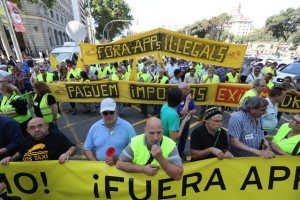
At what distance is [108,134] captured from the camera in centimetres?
254

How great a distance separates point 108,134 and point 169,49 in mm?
3935

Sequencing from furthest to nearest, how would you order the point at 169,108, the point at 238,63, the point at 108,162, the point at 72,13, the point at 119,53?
1. the point at 72,13
2. the point at 119,53
3. the point at 238,63
4. the point at 169,108
5. the point at 108,162

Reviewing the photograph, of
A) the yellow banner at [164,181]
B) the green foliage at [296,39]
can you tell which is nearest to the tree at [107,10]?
the yellow banner at [164,181]

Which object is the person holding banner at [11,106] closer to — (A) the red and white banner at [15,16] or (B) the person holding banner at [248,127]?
(B) the person holding banner at [248,127]

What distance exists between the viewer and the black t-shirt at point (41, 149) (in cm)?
245

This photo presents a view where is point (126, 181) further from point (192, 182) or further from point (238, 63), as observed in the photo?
point (238, 63)

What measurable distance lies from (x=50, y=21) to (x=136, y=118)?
4260cm

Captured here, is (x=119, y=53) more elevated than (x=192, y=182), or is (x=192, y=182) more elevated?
(x=119, y=53)

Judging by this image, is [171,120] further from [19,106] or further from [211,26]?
[211,26]

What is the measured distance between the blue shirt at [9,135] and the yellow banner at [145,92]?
3.91 m

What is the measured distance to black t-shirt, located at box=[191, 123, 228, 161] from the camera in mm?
2492

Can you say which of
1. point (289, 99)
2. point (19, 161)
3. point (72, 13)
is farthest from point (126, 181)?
point (72, 13)

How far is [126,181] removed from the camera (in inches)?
89.8

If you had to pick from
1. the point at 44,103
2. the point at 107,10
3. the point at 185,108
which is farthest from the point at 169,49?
the point at 107,10
